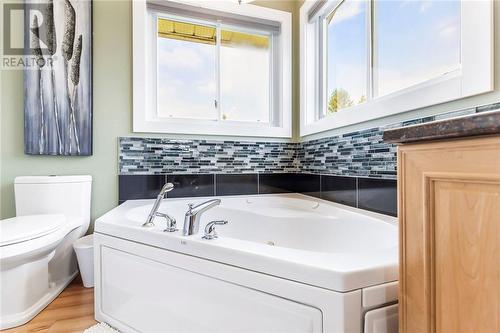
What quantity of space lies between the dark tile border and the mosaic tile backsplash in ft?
0.15

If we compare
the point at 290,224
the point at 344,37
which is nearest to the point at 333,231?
the point at 290,224

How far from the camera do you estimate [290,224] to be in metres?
1.88

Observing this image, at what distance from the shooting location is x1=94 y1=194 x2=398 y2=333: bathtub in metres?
0.75

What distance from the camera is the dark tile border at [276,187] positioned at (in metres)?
1.60

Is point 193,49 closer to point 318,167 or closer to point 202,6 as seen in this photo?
point 202,6

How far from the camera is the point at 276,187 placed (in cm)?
256

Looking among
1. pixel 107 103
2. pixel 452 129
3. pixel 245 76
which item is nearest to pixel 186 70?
pixel 245 76

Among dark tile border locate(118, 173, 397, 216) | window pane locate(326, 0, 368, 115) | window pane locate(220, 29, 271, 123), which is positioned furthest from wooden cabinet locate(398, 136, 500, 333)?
window pane locate(220, 29, 271, 123)

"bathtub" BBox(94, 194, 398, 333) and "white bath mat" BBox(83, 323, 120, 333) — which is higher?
"bathtub" BBox(94, 194, 398, 333)

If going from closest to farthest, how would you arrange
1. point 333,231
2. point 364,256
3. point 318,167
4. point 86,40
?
point 364,256, point 333,231, point 86,40, point 318,167

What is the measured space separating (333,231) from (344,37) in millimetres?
1534

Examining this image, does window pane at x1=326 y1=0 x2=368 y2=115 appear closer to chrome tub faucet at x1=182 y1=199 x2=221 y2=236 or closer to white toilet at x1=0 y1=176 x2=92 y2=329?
chrome tub faucet at x1=182 y1=199 x2=221 y2=236

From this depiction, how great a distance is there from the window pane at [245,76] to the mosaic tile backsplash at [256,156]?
347 mm

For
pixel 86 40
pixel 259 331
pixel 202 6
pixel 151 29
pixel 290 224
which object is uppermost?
pixel 202 6
